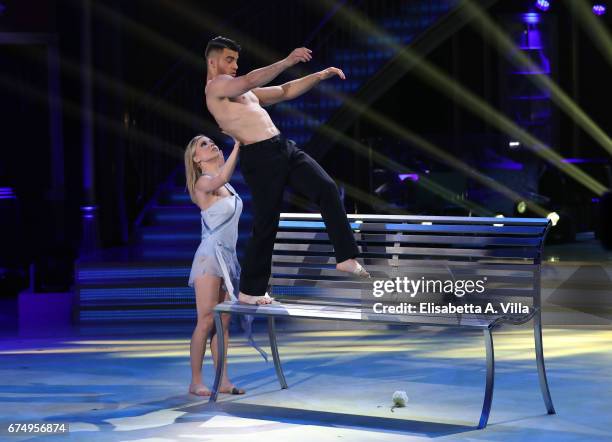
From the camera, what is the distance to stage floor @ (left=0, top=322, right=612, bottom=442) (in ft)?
16.5

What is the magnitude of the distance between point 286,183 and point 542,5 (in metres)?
14.3

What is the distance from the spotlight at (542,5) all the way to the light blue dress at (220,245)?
1395 cm

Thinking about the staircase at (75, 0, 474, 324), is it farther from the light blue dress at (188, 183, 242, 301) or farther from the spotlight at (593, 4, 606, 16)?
the spotlight at (593, 4, 606, 16)

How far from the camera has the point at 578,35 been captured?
18.9 m

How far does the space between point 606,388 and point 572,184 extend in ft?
39.2

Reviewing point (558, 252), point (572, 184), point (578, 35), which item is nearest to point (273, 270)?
point (558, 252)

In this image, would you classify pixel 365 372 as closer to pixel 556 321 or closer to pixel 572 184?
pixel 556 321

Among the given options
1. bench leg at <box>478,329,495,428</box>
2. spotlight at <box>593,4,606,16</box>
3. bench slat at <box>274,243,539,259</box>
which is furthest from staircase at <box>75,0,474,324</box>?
spotlight at <box>593,4,606,16</box>

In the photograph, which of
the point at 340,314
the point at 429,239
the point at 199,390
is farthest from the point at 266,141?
the point at 199,390

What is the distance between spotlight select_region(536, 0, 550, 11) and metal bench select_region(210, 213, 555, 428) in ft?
44.3

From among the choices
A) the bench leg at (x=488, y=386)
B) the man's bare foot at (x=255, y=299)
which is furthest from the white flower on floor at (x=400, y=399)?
the man's bare foot at (x=255, y=299)

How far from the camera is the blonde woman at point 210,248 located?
575 centimetres

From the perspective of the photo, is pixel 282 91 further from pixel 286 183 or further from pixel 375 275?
pixel 375 275

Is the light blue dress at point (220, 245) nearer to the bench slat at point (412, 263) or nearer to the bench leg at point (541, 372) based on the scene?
the bench slat at point (412, 263)
